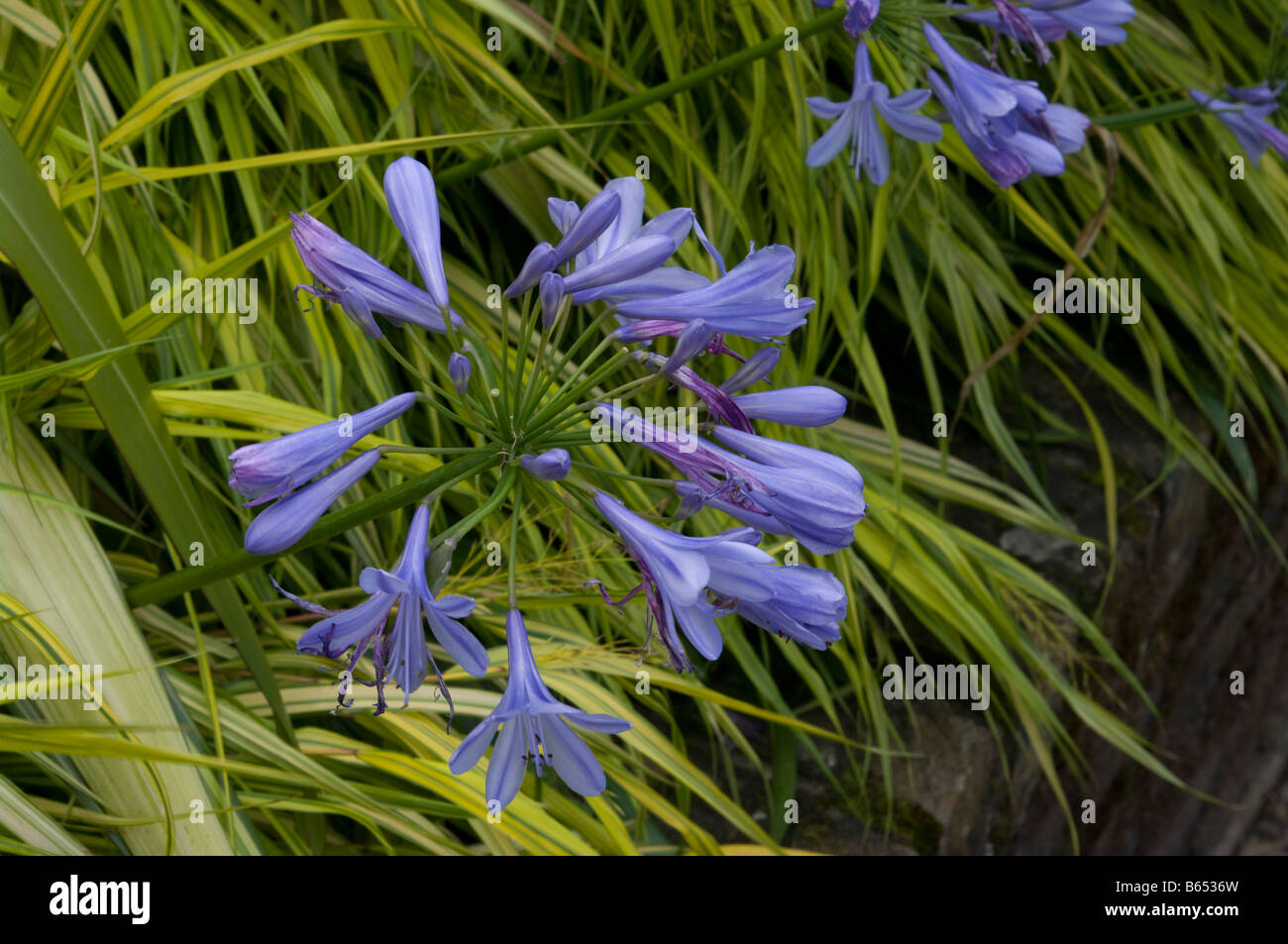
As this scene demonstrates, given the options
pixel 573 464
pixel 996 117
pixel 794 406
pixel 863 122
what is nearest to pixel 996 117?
pixel 996 117

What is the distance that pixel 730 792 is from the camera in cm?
157

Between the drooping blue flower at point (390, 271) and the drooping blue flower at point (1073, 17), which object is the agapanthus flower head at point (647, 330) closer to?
the drooping blue flower at point (390, 271)

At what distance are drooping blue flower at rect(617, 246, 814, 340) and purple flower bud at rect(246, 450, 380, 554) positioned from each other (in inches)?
8.8

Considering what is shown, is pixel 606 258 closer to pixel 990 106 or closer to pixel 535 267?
pixel 535 267

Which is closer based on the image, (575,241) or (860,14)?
(575,241)

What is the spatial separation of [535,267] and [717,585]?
0.74 feet

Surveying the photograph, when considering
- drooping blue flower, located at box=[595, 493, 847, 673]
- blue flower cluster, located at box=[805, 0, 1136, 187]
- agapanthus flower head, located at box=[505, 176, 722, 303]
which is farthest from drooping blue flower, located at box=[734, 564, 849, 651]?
blue flower cluster, located at box=[805, 0, 1136, 187]

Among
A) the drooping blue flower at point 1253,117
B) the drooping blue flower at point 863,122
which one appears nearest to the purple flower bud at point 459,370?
the drooping blue flower at point 863,122

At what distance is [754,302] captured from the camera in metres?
0.61

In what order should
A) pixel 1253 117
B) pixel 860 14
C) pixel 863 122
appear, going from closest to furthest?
1. pixel 860 14
2. pixel 863 122
3. pixel 1253 117

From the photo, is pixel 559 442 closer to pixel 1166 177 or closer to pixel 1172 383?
pixel 1166 177

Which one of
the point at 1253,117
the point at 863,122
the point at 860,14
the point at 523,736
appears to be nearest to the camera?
the point at 523,736

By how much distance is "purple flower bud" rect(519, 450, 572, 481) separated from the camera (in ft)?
1.87

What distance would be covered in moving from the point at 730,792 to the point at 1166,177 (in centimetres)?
143
